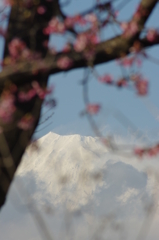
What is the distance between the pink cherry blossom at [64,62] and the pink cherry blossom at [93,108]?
667 mm

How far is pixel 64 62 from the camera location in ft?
14.4

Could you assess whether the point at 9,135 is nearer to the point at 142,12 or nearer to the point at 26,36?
the point at 26,36

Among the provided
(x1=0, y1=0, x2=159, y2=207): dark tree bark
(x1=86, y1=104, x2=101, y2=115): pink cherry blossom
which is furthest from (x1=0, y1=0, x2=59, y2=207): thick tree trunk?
(x1=86, y1=104, x2=101, y2=115): pink cherry blossom

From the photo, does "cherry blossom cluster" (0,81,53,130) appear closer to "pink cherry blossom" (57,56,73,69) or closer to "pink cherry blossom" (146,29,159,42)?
"pink cherry blossom" (57,56,73,69)

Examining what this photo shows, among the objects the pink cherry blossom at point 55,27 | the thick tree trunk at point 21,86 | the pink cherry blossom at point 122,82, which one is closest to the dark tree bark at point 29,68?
the thick tree trunk at point 21,86

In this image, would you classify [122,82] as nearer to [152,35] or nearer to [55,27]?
[152,35]

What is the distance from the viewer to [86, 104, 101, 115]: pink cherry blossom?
188 inches

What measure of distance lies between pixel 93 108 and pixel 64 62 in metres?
0.82

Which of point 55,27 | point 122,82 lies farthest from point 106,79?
point 55,27

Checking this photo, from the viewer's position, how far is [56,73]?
4555mm

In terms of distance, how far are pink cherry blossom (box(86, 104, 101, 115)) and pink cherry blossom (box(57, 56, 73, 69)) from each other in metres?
0.67

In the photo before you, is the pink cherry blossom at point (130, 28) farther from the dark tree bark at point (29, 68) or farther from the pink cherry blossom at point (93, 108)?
the pink cherry blossom at point (93, 108)

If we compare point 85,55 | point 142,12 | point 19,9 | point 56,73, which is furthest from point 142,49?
point 19,9

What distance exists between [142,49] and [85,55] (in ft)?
2.45
